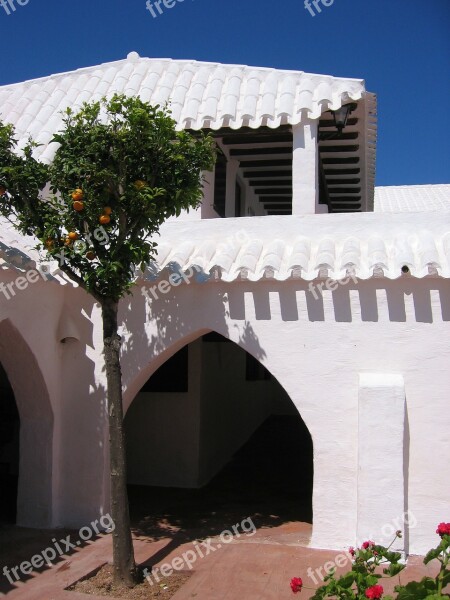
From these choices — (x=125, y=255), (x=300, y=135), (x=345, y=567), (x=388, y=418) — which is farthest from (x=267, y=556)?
(x=300, y=135)

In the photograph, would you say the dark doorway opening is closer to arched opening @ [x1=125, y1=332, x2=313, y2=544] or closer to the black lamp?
arched opening @ [x1=125, y1=332, x2=313, y2=544]

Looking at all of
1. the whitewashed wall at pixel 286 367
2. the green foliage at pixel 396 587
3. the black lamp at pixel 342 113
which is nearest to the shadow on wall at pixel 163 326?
the whitewashed wall at pixel 286 367

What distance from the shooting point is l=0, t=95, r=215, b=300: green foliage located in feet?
20.1

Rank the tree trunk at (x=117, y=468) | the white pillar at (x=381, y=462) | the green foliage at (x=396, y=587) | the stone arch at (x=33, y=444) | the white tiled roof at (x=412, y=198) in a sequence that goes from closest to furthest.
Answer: the green foliage at (x=396, y=587) < the tree trunk at (x=117, y=468) < the white pillar at (x=381, y=462) < the stone arch at (x=33, y=444) < the white tiled roof at (x=412, y=198)

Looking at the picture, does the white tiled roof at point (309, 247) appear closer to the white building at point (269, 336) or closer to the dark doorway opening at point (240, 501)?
the white building at point (269, 336)

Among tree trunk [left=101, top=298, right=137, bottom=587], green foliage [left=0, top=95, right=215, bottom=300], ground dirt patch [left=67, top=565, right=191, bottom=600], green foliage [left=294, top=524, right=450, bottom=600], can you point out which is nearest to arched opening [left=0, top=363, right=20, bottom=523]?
ground dirt patch [left=67, top=565, right=191, bottom=600]

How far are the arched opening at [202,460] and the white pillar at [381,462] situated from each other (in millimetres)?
1091

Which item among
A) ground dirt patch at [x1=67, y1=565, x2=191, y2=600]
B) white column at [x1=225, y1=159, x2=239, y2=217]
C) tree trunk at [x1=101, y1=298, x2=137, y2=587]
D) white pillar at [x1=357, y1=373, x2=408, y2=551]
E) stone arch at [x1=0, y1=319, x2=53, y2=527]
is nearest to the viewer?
ground dirt patch at [x1=67, y1=565, x2=191, y2=600]

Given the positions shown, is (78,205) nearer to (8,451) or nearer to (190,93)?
(190,93)

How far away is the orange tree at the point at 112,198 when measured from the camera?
6.10 metres

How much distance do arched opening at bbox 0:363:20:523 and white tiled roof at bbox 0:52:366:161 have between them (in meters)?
3.75

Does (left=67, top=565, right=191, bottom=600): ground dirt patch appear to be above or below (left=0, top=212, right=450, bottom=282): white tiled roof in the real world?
below

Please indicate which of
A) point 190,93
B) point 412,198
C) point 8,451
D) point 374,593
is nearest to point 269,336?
point 374,593

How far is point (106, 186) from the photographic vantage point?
6184mm
